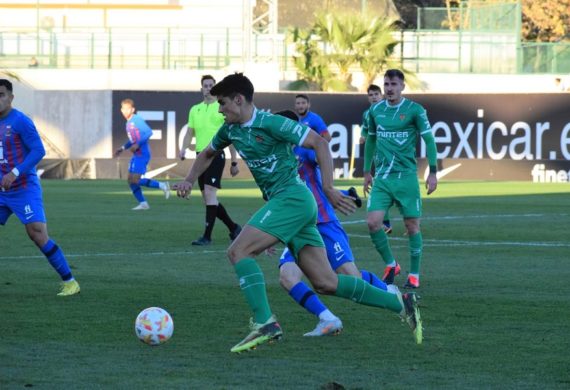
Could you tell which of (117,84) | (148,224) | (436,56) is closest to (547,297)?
(148,224)

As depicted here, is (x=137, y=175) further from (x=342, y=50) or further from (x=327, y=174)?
(x=342, y=50)

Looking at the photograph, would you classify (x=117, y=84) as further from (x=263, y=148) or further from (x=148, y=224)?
(x=263, y=148)

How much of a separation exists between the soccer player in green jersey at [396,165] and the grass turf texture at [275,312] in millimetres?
608

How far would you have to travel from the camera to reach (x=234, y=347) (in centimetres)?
840

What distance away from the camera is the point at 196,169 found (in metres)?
9.16

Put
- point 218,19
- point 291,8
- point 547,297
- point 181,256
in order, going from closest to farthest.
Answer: point 547,297 → point 181,256 → point 218,19 → point 291,8

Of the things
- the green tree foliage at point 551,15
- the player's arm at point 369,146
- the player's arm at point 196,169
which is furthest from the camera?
the green tree foliage at point 551,15

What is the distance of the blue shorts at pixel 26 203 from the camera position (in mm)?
11352

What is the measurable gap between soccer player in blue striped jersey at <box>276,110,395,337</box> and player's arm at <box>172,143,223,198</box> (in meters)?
0.57

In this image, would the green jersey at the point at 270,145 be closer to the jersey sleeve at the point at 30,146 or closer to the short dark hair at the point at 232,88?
the short dark hair at the point at 232,88

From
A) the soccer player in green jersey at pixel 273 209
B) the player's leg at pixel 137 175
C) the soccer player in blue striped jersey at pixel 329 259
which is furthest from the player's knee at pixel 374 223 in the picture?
the player's leg at pixel 137 175

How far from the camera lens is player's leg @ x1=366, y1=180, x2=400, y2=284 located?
12797 millimetres

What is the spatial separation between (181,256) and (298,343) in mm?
6776

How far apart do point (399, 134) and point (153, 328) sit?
5133 mm
